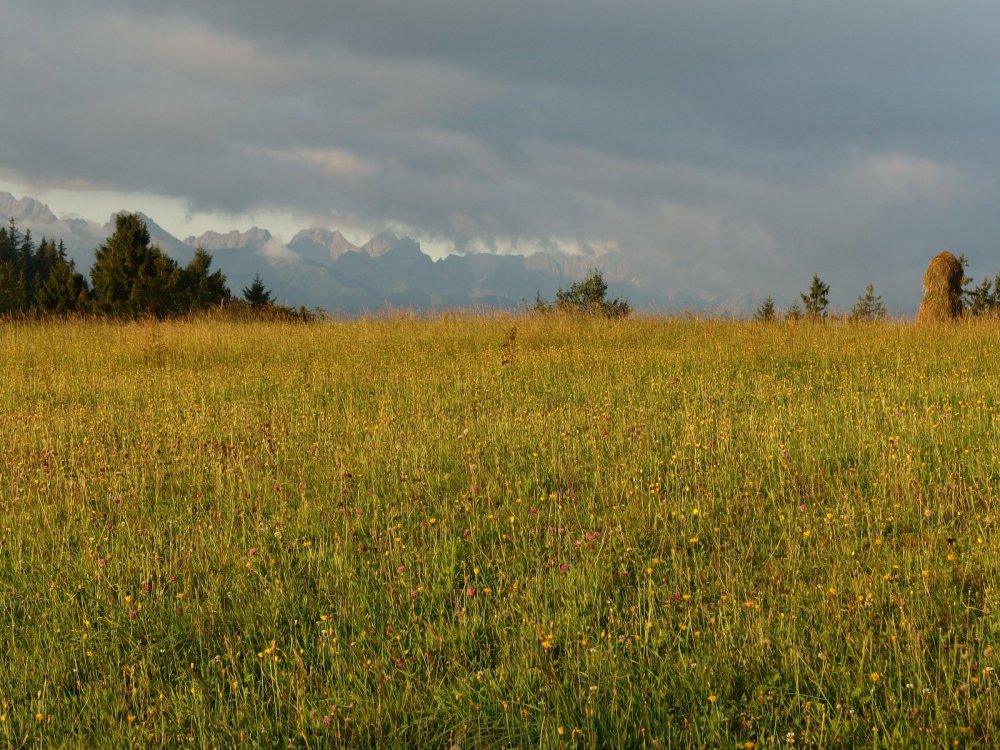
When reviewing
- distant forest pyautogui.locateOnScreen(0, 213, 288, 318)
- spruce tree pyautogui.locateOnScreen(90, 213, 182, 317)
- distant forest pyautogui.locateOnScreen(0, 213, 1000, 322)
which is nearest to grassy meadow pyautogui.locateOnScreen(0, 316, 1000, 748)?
distant forest pyautogui.locateOnScreen(0, 213, 1000, 322)

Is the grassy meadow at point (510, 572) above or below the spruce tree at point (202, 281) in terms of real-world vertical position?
below

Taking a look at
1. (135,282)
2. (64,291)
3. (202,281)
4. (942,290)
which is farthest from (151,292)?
(942,290)

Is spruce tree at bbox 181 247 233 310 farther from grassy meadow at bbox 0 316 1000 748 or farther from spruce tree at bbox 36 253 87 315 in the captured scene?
grassy meadow at bbox 0 316 1000 748

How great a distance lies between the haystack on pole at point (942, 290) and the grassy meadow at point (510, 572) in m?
11.7

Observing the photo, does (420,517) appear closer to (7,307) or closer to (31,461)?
(31,461)

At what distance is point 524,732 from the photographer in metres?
2.81

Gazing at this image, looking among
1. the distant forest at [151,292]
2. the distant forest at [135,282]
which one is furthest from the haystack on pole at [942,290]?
the distant forest at [135,282]

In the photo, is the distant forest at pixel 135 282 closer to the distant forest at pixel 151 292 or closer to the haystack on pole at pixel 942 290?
the distant forest at pixel 151 292

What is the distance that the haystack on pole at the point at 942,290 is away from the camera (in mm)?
19078

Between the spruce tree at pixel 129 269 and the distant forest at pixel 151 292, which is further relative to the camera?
the spruce tree at pixel 129 269

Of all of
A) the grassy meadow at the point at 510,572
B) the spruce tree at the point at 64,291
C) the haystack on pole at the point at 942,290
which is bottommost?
the grassy meadow at the point at 510,572

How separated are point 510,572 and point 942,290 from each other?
2002cm

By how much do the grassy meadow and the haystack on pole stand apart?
11710mm

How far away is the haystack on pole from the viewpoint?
19078mm
